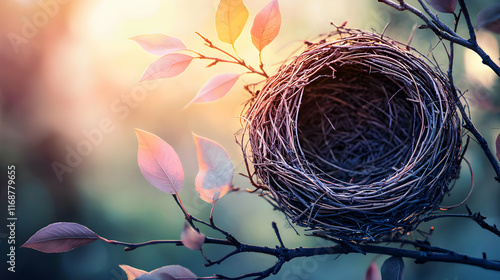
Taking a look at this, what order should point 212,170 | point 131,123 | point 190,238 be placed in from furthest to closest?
point 131,123, point 212,170, point 190,238

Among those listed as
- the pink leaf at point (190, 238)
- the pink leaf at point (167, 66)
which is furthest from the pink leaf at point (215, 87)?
the pink leaf at point (190, 238)

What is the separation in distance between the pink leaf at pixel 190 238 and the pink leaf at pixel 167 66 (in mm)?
277

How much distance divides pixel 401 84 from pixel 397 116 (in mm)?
104

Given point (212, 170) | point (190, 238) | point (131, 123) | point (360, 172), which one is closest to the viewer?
point (190, 238)

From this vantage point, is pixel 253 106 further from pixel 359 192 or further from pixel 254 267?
pixel 254 267

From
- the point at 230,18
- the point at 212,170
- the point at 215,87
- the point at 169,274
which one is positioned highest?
the point at 230,18

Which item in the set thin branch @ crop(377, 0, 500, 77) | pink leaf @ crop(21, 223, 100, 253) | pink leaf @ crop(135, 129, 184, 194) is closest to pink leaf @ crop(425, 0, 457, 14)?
thin branch @ crop(377, 0, 500, 77)

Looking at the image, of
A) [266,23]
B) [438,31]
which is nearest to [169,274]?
[266,23]

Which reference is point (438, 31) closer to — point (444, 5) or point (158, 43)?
point (444, 5)

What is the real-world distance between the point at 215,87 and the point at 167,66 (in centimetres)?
9

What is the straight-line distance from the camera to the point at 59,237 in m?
0.48

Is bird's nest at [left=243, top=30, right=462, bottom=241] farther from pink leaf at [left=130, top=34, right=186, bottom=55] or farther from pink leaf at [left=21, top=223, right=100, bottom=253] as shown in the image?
pink leaf at [left=21, top=223, right=100, bottom=253]

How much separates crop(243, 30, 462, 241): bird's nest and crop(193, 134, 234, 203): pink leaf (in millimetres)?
81

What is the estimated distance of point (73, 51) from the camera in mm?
1002
